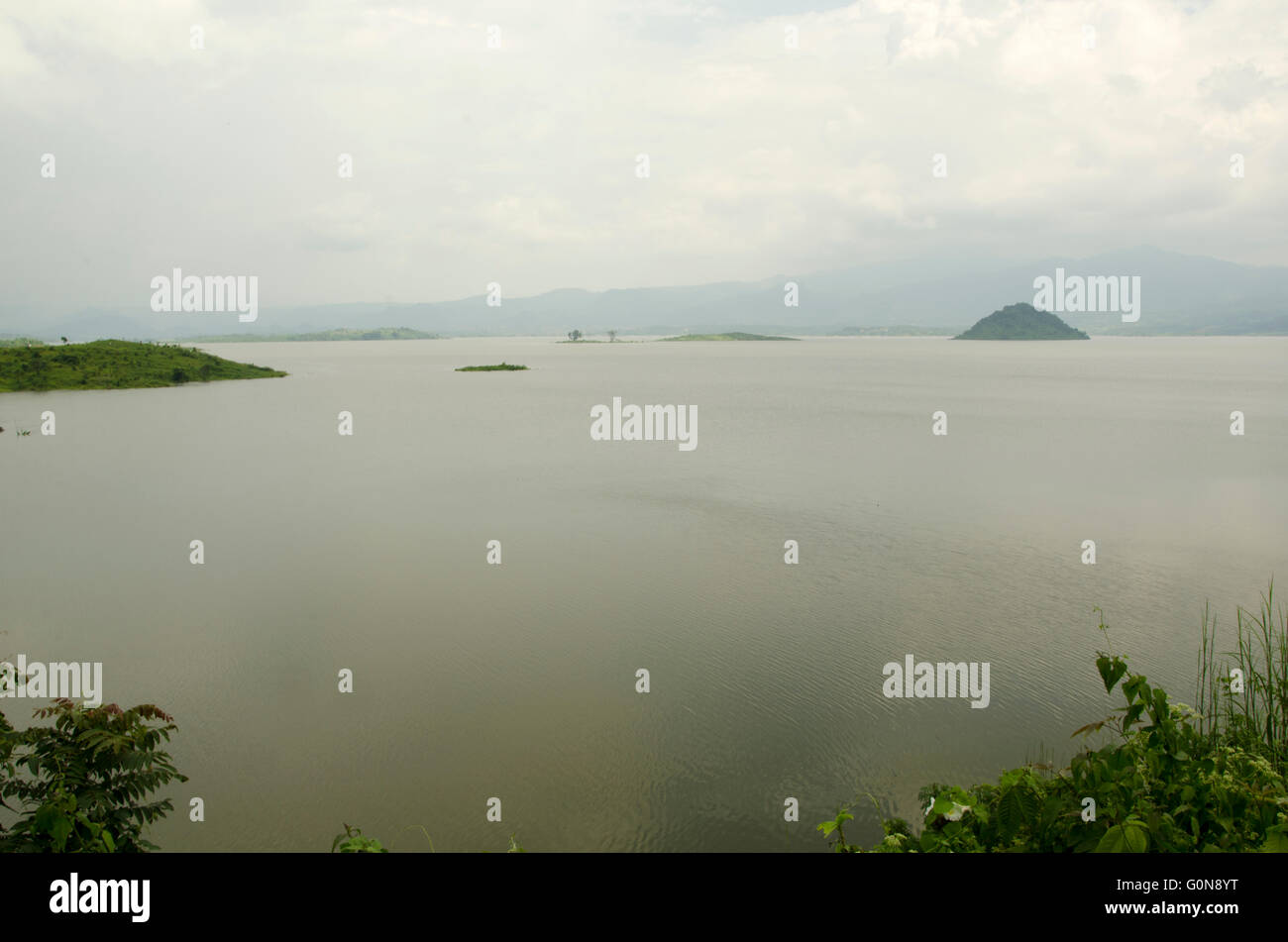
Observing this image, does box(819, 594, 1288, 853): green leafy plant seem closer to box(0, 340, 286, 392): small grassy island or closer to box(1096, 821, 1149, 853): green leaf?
box(1096, 821, 1149, 853): green leaf

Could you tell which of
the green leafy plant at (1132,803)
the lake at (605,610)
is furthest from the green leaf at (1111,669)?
the lake at (605,610)

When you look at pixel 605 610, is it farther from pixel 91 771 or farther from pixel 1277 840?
pixel 1277 840

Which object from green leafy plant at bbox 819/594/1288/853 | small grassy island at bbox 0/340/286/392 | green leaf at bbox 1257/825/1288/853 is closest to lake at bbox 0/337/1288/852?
green leafy plant at bbox 819/594/1288/853

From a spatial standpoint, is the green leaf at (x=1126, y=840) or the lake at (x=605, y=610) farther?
the lake at (x=605, y=610)

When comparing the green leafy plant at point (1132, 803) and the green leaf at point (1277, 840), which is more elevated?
the green leaf at point (1277, 840)

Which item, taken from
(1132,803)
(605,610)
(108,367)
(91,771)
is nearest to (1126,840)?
(1132,803)

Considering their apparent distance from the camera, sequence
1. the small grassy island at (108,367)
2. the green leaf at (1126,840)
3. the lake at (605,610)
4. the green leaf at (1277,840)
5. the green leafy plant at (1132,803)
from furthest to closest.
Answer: the small grassy island at (108,367), the lake at (605,610), the green leafy plant at (1132,803), the green leaf at (1126,840), the green leaf at (1277,840)

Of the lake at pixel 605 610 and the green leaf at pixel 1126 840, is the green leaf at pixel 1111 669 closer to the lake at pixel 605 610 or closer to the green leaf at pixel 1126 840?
the green leaf at pixel 1126 840
